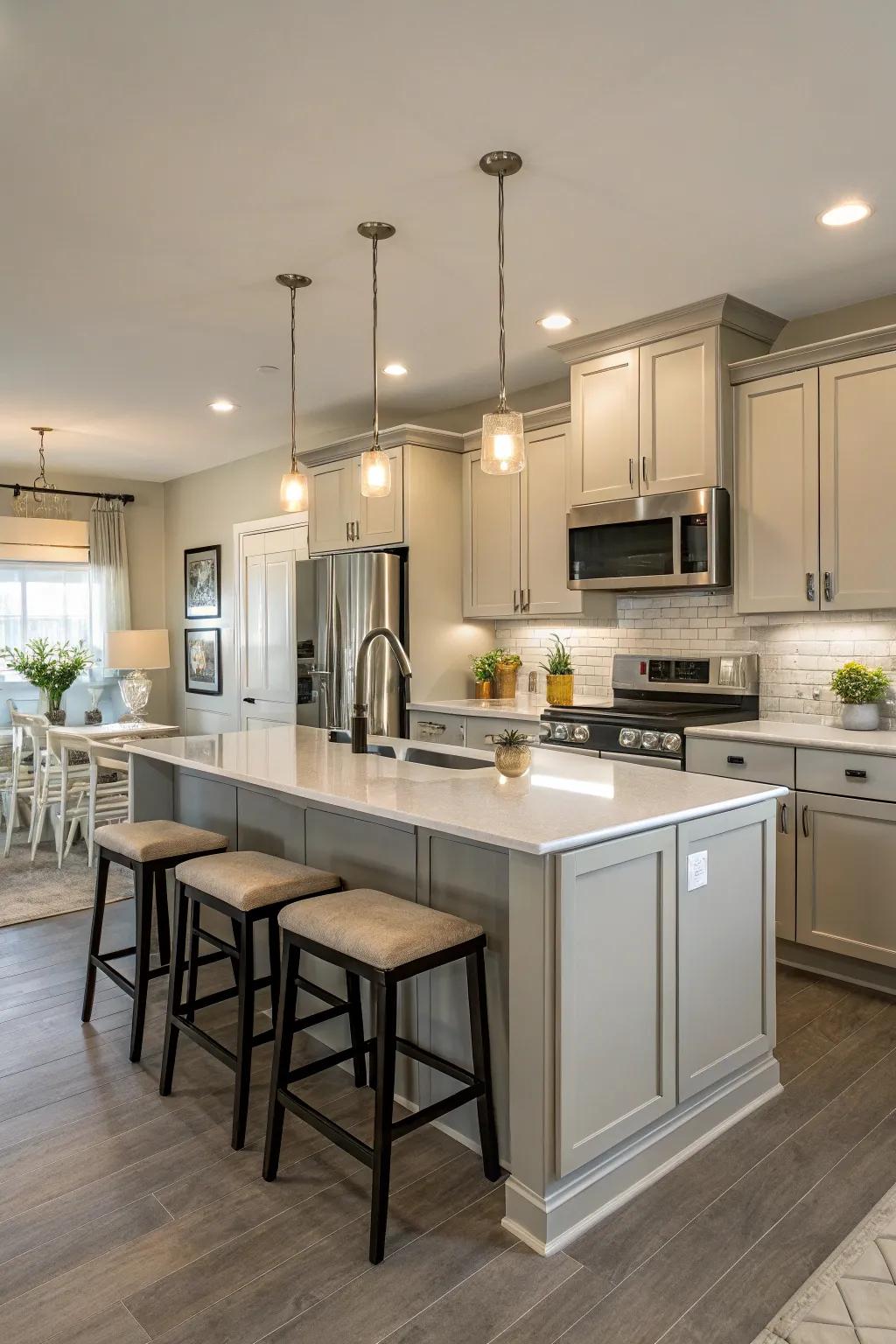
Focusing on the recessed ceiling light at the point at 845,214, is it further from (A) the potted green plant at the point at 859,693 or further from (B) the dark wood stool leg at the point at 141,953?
(B) the dark wood stool leg at the point at 141,953

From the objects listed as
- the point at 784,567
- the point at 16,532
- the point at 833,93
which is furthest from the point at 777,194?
the point at 16,532

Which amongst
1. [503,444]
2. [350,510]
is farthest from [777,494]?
[350,510]

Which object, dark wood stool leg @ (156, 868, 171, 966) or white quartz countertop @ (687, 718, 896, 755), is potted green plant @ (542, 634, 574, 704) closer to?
white quartz countertop @ (687, 718, 896, 755)

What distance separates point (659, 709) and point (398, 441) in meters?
2.20

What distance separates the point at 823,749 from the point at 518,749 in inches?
55.5

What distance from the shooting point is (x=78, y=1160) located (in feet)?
7.23

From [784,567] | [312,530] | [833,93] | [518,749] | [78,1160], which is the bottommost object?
[78,1160]

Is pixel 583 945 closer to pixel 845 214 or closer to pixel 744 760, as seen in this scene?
pixel 744 760

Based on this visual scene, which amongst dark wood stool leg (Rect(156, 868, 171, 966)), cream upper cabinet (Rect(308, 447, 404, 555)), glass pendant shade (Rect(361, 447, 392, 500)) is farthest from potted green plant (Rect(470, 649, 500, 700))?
dark wood stool leg (Rect(156, 868, 171, 966))

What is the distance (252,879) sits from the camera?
2.38 metres

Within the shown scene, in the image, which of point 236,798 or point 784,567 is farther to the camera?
point 784,567

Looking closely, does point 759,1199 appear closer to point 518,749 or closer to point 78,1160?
point 518,749

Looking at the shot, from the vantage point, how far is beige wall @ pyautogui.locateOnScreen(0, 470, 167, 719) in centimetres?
779

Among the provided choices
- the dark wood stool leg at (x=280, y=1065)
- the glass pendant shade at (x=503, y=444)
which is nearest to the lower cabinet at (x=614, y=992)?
the dark wood stool leg at (x=280, y=1065)
